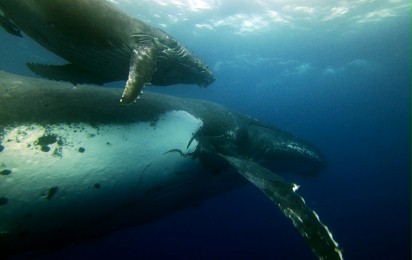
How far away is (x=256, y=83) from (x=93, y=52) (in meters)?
58.9

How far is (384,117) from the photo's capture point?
81.6 meters

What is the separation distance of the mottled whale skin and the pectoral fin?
1 cm

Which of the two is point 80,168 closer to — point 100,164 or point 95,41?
point 100,164

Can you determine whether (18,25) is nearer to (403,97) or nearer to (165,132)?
(165,132)

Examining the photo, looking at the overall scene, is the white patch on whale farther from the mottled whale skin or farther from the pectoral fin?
the pectoral fin

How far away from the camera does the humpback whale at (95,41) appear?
330 centimetres

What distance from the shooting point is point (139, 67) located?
3434 mm

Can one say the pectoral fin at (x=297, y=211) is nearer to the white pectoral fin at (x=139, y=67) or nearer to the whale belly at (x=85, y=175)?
the whale belly at (x=85, y=175)

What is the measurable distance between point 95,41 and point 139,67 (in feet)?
2.25

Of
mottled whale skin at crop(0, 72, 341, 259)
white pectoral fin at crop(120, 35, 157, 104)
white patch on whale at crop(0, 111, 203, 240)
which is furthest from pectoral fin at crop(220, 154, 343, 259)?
white pectoral fin at crop(120, 35, 157, 104)

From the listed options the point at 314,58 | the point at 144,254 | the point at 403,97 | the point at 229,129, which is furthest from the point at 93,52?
the point at 403,97

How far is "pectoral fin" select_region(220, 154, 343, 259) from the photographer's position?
3.16 metres

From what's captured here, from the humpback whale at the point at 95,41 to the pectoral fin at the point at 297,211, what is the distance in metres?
2.06

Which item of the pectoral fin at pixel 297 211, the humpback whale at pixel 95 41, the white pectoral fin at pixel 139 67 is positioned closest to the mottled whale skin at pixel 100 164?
the pectoral fin at pixel 297 211
